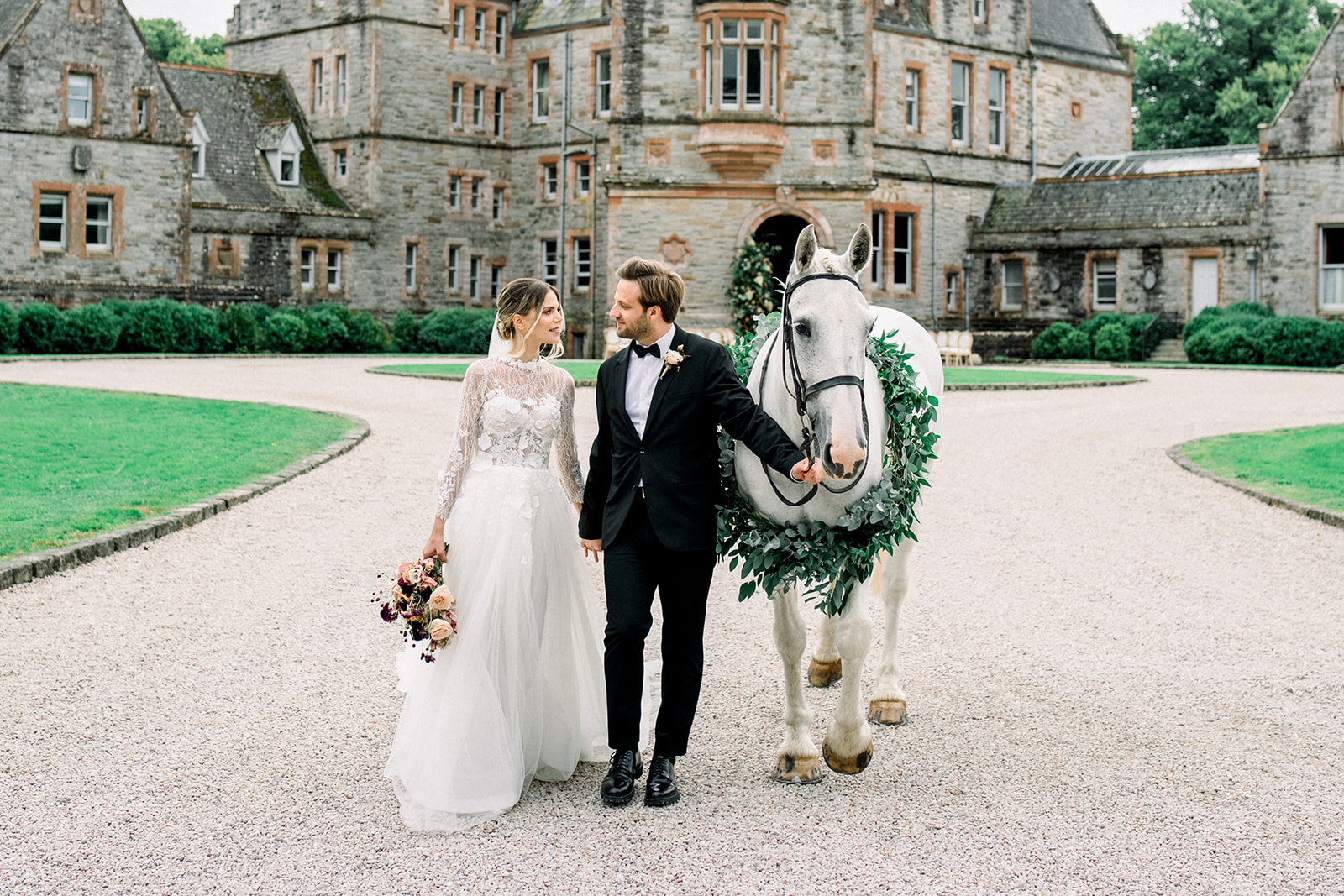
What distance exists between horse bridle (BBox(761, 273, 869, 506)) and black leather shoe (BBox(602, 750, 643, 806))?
1180 millimetres

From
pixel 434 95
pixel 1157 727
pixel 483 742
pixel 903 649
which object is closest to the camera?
pixel 483 742

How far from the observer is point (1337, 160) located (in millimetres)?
41062

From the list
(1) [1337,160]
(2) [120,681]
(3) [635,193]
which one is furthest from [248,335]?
(2) [120,681]

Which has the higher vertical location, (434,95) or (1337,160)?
(434,95)

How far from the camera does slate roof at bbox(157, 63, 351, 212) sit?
4844 centimetres

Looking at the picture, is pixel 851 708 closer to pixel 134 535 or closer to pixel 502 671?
pixel 502 671

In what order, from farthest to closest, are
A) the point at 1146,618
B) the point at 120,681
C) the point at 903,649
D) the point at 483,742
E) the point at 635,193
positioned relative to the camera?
1. the point at 635,193
2. the point at 1146,618
3. the point at 903,649
4. the point at 120,681
5. the point at 483,742

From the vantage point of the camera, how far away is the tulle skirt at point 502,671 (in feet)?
17.3

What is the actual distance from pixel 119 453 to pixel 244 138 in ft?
122

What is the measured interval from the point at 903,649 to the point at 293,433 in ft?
38.3

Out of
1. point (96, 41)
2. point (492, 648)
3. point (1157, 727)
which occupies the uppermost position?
point (96, 41)

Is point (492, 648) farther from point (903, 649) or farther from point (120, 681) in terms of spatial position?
point (903, 649)

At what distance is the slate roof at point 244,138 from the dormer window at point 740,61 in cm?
1868

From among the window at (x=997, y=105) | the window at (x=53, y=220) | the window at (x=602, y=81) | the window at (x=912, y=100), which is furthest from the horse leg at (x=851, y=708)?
the window at (x=997, y=105)
